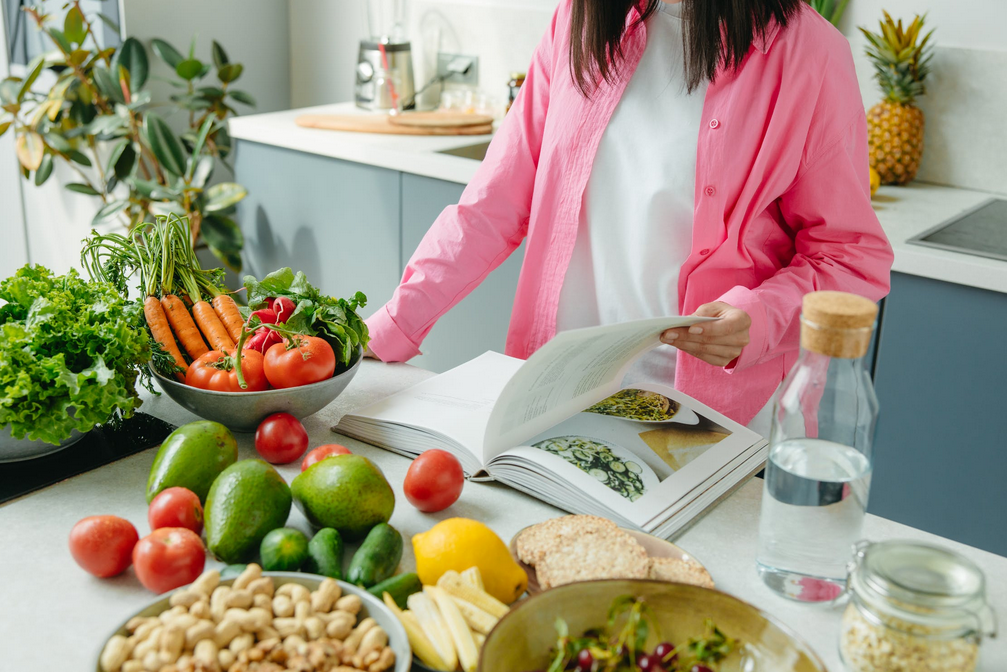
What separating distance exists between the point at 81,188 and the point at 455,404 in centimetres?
220

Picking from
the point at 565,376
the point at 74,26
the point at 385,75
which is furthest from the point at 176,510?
the point at 74,26

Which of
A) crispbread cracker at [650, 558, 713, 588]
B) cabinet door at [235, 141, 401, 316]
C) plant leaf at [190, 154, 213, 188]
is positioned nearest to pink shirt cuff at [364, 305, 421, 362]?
crispbread cracker at [650, 558, 713, 588]

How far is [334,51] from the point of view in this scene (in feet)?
9.83

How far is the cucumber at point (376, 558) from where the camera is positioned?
0.72m

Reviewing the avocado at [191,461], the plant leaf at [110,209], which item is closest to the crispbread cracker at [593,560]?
the avocado at [191,461]

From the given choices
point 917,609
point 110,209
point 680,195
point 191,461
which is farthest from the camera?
point 110,209

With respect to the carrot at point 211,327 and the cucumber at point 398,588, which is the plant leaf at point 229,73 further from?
the cucumber at point 398,588

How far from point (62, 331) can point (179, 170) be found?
187 cm

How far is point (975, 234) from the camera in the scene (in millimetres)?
1729

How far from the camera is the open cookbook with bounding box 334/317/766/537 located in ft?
2.84

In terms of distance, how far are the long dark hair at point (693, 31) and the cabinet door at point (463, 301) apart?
863 millimetres

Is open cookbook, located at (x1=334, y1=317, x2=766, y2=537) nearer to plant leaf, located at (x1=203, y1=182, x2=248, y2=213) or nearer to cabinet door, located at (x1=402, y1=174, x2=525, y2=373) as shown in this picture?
cabinet door, located at (x1=402, y1=174, x2=525, y2=373)

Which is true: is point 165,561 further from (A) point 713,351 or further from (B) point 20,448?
(A) point 713,351

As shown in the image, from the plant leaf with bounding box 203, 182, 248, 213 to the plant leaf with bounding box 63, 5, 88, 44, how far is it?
1.86 ft
